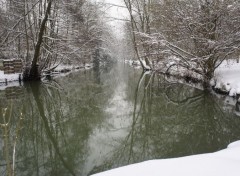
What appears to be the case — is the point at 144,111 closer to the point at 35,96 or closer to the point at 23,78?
the point at 35,96

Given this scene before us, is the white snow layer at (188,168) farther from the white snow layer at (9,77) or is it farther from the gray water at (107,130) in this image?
the white snow layer at (9,77)

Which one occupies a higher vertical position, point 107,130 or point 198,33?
point 198,33

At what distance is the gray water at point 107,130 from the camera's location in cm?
706

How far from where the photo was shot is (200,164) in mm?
→ 4098

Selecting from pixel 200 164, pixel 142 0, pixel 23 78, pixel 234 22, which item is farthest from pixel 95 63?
pixel 200 164

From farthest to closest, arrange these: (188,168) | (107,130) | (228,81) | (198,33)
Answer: (198,33), (228,81), (107,130), (188,168)

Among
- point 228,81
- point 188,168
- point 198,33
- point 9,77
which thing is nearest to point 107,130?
point 188,168

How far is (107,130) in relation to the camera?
9766mm

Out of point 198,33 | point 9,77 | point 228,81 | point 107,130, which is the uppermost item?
point 198,33

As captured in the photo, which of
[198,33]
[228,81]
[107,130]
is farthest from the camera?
[198,33]

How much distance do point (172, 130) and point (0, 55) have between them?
2404 cm

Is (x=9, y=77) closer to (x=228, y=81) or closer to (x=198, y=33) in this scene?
(x=198, y=33)

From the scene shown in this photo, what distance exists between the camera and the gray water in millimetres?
7059

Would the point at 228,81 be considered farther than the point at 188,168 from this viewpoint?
Yes
